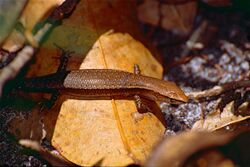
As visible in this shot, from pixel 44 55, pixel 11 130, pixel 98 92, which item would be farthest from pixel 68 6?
pixel 11 130

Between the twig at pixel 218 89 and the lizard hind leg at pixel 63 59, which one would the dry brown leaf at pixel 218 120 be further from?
the lizard hind leg at pixel 63 59

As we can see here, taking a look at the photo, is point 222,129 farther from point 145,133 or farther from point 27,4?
point 27,4

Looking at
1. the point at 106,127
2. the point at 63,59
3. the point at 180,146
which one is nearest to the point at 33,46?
the point at 63,59

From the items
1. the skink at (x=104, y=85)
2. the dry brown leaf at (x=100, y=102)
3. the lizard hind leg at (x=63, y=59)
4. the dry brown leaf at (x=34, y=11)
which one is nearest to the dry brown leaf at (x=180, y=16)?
the dry brown leaf at (x=100, y=102)

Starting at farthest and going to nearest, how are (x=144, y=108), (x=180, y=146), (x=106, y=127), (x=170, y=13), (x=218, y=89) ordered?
(x=170, y=13)
(x=218, y=89)
(x=144, y=108)
(x=106, y=127)
(x=180, y=146)

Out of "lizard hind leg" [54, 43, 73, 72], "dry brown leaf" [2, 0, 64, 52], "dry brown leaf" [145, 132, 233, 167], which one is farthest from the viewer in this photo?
"lizard hind leg" [54, 43, 73, 72]

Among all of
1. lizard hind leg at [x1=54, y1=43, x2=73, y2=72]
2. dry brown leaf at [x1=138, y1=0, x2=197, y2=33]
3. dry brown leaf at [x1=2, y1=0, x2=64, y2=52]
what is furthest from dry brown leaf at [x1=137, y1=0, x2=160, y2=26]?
dry brown leaf at [x1=2, y1=0, x2=64, y2=52]

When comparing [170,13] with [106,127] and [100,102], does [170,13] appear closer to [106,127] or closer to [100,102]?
[100,102]

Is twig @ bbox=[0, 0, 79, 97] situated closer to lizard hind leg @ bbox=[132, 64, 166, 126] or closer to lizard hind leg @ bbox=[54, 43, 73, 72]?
lizard hind leg @ bbox=[54, 43, 73, 72]
